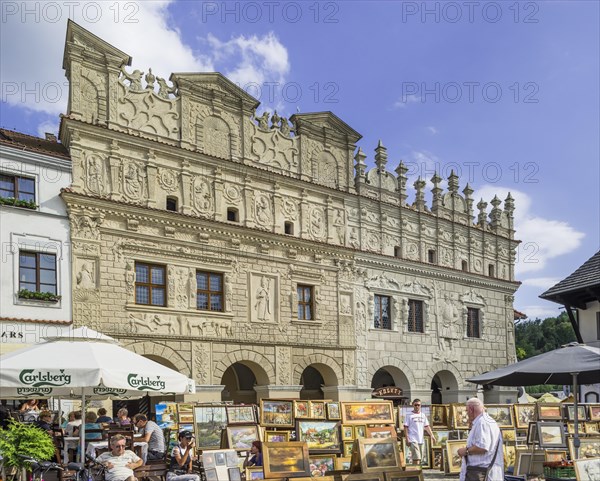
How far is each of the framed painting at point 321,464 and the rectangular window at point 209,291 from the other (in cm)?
1081

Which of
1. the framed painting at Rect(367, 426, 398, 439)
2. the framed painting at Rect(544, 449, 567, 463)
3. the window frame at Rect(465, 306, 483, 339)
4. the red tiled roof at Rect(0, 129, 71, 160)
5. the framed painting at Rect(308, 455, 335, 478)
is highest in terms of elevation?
the red tiled roof at Rect(0, 129, 71, 160)

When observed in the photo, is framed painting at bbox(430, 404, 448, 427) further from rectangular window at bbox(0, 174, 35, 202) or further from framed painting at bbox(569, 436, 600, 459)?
rectangular window at bbox(0, 174, 35, 202)

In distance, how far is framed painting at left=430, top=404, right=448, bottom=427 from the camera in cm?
1941

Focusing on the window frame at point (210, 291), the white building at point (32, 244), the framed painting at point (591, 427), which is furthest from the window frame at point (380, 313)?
the white building at point (32, 244)

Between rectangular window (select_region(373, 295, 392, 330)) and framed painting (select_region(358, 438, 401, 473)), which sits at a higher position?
rectangular window (select_region(373, 295, 392, 330))

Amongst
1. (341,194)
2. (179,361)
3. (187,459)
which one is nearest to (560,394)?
(341,194)

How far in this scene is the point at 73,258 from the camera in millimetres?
20062

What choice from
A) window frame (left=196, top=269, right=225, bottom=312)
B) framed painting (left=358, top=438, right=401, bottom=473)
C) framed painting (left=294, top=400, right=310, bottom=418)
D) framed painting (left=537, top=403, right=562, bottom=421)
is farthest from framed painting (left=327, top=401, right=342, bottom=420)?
window frame (left=196, top=269, right=225, bottom=312)

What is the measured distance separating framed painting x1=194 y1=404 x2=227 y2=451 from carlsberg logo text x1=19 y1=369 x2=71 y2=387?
13.4 feet

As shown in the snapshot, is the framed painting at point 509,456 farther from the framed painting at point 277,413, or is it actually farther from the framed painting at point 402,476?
the framed painting at point 402,476

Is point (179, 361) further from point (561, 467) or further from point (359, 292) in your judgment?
point (561, 467)

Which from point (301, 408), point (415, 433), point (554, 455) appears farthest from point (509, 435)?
point (301, 408)

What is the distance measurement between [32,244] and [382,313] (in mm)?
14162

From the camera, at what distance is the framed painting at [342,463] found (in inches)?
486
